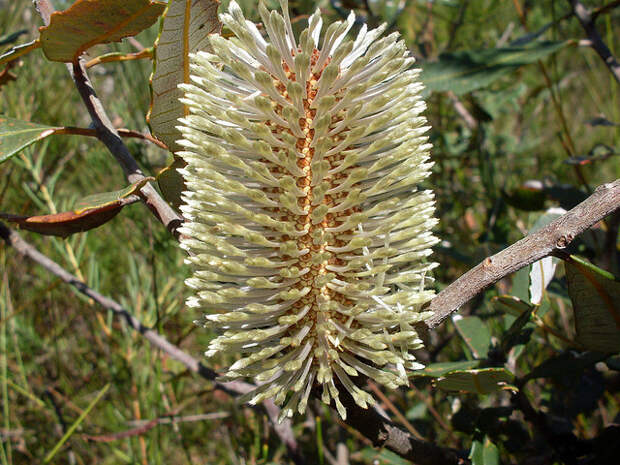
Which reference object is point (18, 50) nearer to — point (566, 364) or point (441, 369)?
point (441, 369)

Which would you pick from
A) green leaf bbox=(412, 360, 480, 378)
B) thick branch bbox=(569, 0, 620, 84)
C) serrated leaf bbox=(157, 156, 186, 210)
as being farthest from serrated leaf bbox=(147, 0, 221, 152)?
thick branch bbox=(569, 0, 620, 84)

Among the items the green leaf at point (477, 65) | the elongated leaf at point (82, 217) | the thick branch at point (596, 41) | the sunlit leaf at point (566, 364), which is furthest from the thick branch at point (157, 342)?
the thick branch at point (596, 41)

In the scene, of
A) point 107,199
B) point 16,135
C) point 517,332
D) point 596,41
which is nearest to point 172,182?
point 107,199

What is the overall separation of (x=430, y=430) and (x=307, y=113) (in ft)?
3.46

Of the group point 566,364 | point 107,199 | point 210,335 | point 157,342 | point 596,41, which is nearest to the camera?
point 107,199

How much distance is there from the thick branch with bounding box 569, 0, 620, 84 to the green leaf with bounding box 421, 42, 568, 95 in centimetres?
6

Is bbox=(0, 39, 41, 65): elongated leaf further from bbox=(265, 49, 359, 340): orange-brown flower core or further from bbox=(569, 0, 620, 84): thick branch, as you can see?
bbox=(569, 0, 620, 84): thick branch

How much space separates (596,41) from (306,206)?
1059 millimetres

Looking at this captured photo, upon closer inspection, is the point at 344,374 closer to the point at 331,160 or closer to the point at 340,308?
the point at 340,308

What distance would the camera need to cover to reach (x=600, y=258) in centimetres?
130

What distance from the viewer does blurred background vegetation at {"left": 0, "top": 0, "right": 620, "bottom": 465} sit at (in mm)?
1173

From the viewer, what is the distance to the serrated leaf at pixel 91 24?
73cm

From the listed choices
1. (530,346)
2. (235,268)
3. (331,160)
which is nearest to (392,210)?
(331,160)

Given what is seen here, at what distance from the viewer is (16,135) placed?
793mm
